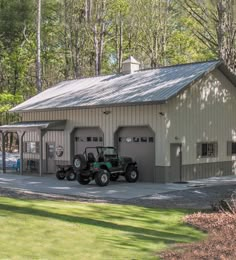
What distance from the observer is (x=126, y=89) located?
23.2 meters

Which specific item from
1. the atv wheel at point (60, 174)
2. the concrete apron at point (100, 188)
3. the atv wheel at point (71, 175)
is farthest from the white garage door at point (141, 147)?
the atv wheel at point (60, 174)

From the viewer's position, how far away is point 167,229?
32.8ft

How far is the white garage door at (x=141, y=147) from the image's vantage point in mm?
21234

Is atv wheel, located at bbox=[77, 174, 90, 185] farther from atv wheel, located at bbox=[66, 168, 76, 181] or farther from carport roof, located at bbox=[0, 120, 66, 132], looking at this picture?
carport roof, located at bbox=[0, 120, 66, 132]

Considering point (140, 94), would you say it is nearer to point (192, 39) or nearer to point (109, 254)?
point (109, 254)

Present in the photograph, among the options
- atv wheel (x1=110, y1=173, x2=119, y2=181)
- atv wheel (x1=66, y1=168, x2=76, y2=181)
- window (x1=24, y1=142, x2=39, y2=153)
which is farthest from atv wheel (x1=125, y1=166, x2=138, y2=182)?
window (x1=24, y1=142, x2=39, y2=153)

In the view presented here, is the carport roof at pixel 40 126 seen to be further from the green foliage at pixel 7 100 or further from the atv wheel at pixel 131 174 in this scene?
the green foliage at pixel 7 100

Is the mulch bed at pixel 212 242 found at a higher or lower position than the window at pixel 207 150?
lower

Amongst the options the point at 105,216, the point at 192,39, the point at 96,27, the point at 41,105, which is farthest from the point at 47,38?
the point at 105,216

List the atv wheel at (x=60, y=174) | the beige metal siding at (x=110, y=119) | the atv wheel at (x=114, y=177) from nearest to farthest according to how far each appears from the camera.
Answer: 1. the atv wheel at (x=114, y=177)
2. the beige metal siding at (x=110, y=119)
3. the atv wheel at (x=60, y=174)

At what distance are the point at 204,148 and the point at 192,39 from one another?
2348 cm

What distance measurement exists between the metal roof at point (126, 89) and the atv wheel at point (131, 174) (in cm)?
295

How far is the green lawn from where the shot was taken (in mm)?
7711

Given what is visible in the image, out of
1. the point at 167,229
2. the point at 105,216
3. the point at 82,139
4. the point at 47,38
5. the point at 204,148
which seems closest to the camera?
the point at 167,229
